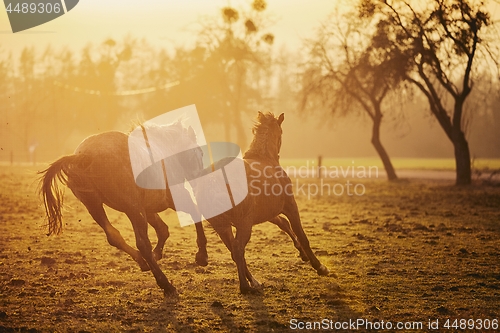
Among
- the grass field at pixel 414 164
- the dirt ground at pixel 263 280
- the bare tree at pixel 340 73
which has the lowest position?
the grass field at pixel 414 164

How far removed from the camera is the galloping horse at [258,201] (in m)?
6.80

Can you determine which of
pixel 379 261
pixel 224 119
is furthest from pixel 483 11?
pixel 224 119

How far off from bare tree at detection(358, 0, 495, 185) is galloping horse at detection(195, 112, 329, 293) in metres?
16.5

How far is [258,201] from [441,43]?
18.6 meters

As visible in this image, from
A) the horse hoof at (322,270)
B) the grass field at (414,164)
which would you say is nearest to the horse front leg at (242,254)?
the horse hoof at (322,270)

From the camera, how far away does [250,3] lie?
3800 centimetres

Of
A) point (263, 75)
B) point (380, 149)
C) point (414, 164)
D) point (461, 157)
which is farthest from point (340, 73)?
point (263, 75)

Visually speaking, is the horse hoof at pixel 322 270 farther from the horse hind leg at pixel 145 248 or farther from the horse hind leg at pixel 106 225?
the horse hind leg at pixel 106 225

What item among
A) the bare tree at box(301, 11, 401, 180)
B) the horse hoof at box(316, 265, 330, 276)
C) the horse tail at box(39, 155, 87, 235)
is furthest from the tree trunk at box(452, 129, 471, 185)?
the horse tail at box(39, 155, 87, 235)

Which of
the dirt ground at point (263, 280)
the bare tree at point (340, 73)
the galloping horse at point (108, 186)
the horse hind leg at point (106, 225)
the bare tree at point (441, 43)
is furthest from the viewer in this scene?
the bare tree at point (340, 73)

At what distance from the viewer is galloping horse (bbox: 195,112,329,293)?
6.80 meters

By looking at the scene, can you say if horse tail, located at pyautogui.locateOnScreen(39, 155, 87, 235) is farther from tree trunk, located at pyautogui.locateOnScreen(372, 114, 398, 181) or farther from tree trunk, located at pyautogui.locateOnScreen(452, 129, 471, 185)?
tree trunk, located at pyautogui.locateOnScreen(372, 114, 398, 181)

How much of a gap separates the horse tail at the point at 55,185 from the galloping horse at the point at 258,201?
1.52 meters

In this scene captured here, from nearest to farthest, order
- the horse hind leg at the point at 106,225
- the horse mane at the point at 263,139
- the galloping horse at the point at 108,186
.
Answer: the galloping horse at the point at 108,186
the horse hind leg at the point at 106,225
the horse mane at the point at 263,139
